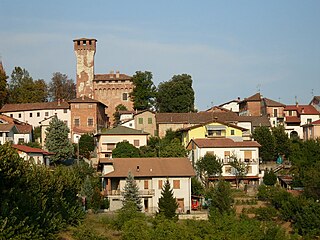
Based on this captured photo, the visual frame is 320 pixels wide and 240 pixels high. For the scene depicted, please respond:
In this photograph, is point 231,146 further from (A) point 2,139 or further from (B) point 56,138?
(A) point 2,139

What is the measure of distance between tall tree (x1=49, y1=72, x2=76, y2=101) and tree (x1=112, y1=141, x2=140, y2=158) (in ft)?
103

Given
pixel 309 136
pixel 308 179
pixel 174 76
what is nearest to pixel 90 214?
pixel 308 179

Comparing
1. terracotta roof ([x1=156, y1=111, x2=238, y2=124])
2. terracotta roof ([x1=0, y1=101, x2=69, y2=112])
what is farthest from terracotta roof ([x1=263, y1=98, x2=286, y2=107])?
terracotta roof ([x1=0, y1=101, x2=69, y2=112])

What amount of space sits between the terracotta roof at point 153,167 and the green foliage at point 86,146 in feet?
45.9

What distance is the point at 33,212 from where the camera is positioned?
1336 inches

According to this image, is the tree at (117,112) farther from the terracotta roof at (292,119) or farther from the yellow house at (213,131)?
the terracotta roof at (292,119)

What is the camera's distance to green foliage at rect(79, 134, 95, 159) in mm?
64812

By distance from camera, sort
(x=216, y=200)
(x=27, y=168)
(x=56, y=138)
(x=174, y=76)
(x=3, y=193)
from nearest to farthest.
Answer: (x=3, y=193) → (x=27, y=168) → (x=216, y=200) → (x=56, y=138) → (x=174, y=76)

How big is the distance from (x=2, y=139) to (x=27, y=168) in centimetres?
2500

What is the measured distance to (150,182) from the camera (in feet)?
161

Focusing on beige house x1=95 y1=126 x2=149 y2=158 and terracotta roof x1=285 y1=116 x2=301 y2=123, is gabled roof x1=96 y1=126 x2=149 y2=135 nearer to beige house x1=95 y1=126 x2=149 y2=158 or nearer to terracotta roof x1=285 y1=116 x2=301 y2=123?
beige house x1=95 y1=126 x2=149 y2=158

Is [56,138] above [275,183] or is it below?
above

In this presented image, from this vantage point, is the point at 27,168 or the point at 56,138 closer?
the point at 27,168

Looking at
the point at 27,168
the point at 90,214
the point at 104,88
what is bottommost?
the point at 90,214
